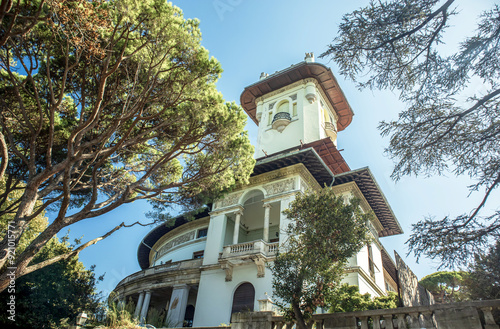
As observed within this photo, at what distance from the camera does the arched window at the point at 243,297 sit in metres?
15.2

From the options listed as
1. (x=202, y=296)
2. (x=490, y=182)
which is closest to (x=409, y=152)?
(x=490, y=182)

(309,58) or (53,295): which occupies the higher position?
(309,58)

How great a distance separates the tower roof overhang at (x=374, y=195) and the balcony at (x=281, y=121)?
6911mm

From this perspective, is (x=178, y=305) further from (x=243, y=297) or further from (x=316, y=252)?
(x=316, y=252)

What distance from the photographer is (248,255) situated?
15.5m

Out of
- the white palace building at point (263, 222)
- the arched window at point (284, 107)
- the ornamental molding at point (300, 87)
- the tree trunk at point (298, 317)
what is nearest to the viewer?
the tree trunk at point (298, 317)

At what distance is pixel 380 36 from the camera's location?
21.2ft

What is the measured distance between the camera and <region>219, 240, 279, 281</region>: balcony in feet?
50.7

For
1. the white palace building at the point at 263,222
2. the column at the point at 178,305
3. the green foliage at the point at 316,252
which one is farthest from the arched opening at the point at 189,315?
the green foliage at the point at 316,252

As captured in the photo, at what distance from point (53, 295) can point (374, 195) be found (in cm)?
1794

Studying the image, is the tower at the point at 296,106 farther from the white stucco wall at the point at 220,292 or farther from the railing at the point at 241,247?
the white stucco wall at the point at 220,292

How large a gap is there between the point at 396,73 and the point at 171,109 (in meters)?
7.49

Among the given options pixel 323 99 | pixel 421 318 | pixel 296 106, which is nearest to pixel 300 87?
pixel 296 106

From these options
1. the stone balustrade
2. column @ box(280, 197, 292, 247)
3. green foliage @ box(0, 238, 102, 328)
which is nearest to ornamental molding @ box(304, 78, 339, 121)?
column @ box(280, 197, 292, 247)
